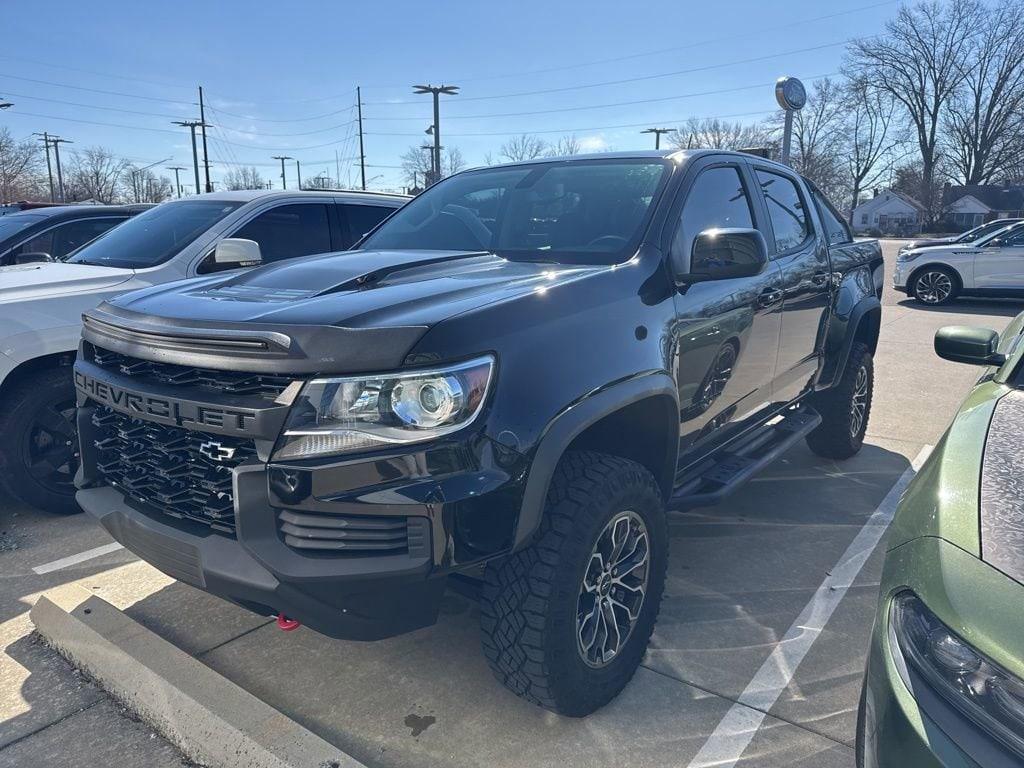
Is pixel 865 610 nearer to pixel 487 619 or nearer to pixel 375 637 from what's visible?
pixel 487 619

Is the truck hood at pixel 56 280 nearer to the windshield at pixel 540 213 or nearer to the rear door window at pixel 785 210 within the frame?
the windshield at pixel 540 213

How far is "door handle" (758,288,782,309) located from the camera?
346cm

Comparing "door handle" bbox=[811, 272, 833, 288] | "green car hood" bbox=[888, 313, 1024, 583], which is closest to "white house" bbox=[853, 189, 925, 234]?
"door handle" bbox=[811, 272, 833, 288]

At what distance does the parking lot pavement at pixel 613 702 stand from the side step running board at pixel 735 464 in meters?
0.48

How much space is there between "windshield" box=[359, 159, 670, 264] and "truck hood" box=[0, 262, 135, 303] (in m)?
1.77

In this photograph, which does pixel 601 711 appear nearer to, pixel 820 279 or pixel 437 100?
pixel 820 279

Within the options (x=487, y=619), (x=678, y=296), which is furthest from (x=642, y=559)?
(x=678, y=296)

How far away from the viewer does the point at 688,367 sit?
2.83 meters

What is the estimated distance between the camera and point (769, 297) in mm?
3541

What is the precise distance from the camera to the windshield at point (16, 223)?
6375 mm

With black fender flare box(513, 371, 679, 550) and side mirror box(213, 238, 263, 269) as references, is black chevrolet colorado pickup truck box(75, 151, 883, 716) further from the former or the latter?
side mirror box(213, 238, 263, 269)

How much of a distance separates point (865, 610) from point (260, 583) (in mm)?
2540

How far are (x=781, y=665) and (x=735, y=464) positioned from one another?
1.04 m

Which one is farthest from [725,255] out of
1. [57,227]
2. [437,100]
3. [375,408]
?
[437,100]
